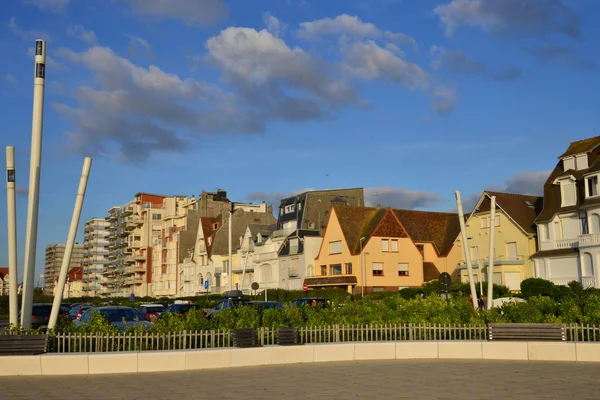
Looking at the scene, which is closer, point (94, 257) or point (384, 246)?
point (384, 246)

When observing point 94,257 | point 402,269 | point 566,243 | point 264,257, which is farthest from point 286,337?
point 94,257

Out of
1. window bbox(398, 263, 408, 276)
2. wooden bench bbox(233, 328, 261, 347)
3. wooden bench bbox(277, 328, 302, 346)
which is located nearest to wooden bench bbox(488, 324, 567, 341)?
wooden bench bbox(277, 328, 302, 346)

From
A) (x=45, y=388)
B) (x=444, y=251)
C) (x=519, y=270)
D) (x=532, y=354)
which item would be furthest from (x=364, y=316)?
(x=444, y=251)

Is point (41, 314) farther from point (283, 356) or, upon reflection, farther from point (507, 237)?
point (507, 237)

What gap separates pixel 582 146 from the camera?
2040 inches

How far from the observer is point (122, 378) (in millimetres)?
14117

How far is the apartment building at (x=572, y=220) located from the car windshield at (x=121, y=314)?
35264mm

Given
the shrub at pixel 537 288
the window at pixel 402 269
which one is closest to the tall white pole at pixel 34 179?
the shrub at pixel 537 288

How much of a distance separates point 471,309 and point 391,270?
45904mm

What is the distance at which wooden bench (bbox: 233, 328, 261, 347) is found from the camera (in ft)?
53.9

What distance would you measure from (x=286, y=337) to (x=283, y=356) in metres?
0.53

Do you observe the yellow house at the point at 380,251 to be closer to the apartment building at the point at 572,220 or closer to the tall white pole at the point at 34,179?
the apartment building at the point at 572,220

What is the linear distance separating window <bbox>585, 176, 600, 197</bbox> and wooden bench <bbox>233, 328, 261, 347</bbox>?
38.1 meters

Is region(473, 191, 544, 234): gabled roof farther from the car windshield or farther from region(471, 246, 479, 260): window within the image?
the car windshield
